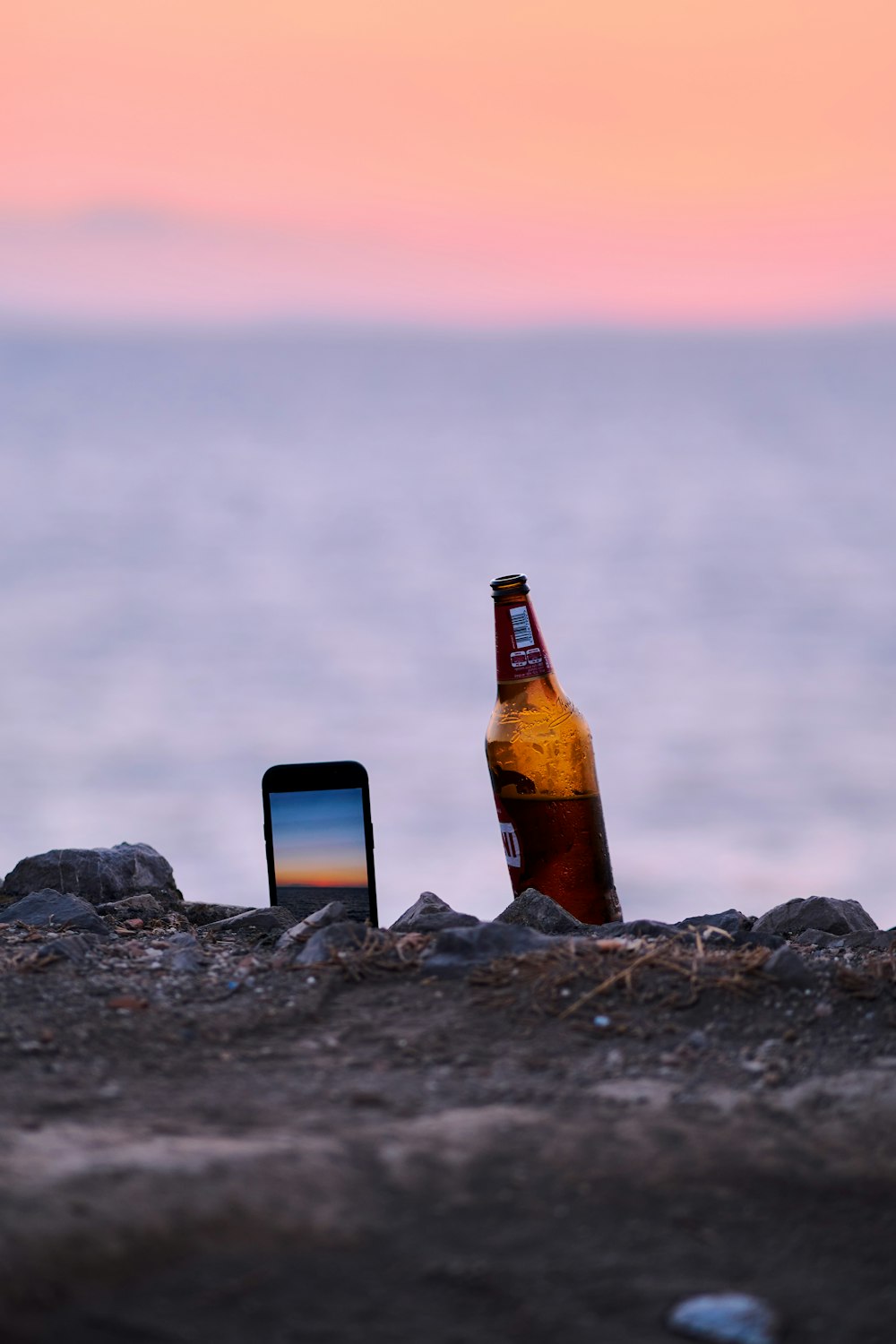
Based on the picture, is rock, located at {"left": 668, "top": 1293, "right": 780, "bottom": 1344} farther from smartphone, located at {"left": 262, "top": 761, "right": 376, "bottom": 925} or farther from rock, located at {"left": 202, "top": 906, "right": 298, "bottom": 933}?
smartphone, located at {"left": 262, "top": 761, "right": 376, "bottom": 925}

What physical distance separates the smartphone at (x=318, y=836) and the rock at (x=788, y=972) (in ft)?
5.65

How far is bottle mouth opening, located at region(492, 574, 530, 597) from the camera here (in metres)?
4.68

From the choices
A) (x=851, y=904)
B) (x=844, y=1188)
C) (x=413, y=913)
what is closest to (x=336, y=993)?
(x=844, y=1188)

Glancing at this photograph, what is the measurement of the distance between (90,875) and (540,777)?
62.4 inches

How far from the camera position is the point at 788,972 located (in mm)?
2965

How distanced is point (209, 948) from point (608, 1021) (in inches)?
48.9

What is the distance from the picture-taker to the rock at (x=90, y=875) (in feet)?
15.8

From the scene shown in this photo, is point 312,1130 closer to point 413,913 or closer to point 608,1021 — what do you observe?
point 608,1021

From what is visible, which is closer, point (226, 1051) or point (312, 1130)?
point (312, 1130)

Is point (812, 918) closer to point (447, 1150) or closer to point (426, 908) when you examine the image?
point (426, 908)

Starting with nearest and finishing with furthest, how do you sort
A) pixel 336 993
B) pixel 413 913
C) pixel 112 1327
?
pixel 112 1327 → pixel 336 993 → pixel 413 913

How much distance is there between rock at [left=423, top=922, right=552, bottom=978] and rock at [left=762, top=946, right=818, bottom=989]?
0.48m

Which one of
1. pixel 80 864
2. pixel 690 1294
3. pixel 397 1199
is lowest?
pixel 690 1294

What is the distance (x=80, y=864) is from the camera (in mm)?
4863
